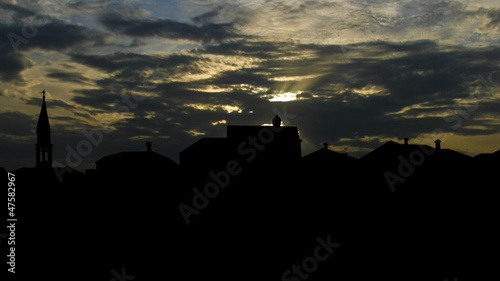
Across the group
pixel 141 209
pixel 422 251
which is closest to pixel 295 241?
pixel 422 251

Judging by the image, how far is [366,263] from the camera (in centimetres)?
3269

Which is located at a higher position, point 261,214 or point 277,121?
point 277,121

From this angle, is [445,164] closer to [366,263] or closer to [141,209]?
[366,263]

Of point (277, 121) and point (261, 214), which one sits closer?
point (261, 214)

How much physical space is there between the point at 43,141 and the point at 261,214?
964 inches

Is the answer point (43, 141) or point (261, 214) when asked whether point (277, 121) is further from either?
point (43, 141)

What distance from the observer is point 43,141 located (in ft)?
152

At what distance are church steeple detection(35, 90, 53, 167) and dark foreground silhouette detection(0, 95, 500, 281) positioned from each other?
183 mm

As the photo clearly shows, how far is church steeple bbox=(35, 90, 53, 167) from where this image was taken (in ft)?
148

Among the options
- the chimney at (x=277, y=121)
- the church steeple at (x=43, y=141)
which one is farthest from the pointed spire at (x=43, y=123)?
the chimney at (x=277, y=121)

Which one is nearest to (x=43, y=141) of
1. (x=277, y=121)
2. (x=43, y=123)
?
(x=43, y=123)

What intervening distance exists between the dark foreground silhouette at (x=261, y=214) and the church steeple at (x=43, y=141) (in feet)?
0.60

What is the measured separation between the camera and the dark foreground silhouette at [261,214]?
3306cm

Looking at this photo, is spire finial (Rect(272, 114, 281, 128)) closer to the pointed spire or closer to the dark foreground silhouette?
the dark foreground silhouette
